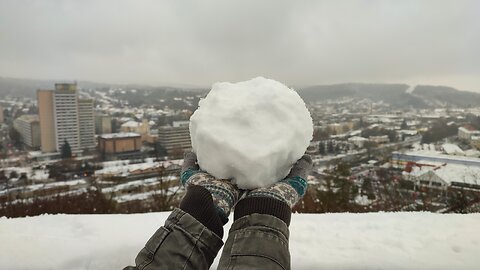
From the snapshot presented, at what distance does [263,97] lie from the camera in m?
1.20

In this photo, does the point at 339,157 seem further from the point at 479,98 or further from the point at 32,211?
the point at 32,211

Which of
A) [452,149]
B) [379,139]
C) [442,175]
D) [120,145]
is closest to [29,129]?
[120,145]

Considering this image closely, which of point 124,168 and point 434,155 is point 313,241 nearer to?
point 434,155

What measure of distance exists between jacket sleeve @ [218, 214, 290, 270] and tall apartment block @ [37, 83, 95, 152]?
2121cm

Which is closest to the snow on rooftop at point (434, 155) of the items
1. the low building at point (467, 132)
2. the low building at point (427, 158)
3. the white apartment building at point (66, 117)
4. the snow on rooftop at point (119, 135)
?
the low building at point (427, 158)

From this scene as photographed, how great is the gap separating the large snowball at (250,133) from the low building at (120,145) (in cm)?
1883

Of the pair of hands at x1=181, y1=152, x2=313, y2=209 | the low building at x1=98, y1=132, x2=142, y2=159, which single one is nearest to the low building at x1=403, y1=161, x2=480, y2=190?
the pair of hands at x1=181, y1=152, x2=313, y2=209

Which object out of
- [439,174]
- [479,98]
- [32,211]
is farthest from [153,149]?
[479,98]

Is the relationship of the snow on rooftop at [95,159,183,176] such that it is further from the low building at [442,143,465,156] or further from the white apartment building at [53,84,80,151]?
the low building at [442,143,465,156]

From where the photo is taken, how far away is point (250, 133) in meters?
1.15

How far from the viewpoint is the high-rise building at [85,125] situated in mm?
20484

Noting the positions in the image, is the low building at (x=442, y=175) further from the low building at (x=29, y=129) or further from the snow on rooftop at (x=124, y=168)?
the low building at (x=29, y=129)

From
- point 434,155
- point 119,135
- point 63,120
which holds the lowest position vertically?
point 119,135

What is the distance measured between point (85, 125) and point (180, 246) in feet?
71.4
